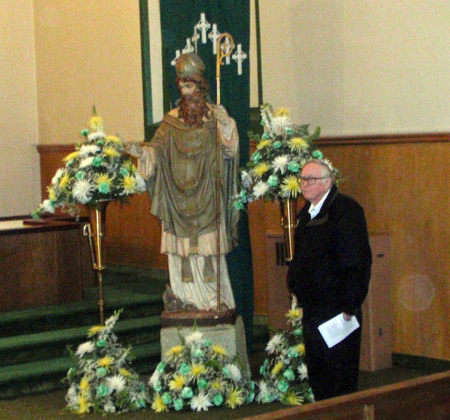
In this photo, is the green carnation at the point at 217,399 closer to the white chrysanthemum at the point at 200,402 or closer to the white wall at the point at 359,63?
the white chrysanthemum at the point at 200,402

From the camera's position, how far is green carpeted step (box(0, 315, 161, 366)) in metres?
6.63

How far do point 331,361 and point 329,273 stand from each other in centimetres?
45

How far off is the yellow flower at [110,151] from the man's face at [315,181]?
1763 mm

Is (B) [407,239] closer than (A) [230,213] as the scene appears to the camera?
No

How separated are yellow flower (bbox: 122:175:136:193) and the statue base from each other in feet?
2.85

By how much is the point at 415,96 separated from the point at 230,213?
1.85m

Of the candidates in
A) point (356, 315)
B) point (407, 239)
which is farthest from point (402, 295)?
point (356, 315)

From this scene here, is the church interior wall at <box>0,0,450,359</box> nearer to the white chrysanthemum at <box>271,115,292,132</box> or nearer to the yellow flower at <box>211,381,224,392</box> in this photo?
the white chrysanthemum at <box>271,115,292,132</box>

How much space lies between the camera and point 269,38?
27.2 ft

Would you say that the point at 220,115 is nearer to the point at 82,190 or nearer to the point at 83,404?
the point at 82,190

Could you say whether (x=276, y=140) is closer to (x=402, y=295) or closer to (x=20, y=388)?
(x=402, y=295)

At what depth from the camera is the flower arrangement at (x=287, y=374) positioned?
19.4ft

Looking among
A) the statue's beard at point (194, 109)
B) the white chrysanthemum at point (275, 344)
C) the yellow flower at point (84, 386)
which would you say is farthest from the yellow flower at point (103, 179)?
the white chrysanthemum at point (275, 344)

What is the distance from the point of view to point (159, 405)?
229 inches
